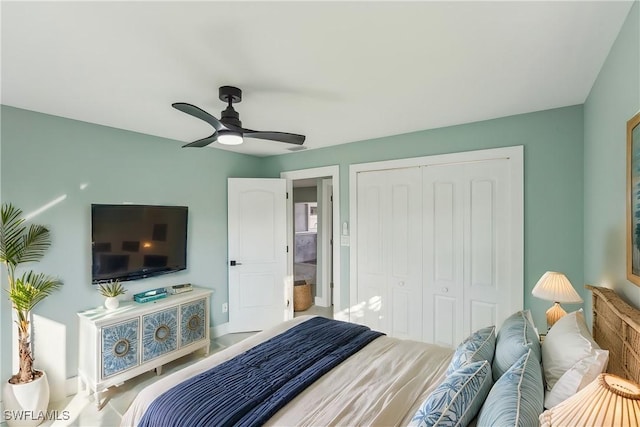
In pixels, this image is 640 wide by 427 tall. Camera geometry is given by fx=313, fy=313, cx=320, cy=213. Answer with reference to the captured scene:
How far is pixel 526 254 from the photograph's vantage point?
8.95 feet

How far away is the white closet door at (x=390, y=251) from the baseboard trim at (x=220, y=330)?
5.69 ft

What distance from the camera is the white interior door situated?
161 inches

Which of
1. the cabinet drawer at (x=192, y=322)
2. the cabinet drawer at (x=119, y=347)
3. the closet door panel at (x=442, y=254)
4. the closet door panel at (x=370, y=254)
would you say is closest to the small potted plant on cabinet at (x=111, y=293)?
the cabinet drawer at (x=119, y=347)

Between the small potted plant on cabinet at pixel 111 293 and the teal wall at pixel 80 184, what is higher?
the teal wall at pixel 80 184

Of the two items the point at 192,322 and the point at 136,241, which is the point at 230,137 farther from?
the point at 192,322

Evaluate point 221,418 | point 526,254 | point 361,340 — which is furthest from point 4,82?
point 526,254

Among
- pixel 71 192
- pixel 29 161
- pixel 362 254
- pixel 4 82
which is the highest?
pixel 4 82

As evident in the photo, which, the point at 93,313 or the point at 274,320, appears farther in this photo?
the point at 274,320

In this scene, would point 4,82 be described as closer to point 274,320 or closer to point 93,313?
point 93,313

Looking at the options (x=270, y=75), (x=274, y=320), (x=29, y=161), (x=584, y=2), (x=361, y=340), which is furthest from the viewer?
(x=274, y=320)

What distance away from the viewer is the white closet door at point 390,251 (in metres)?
3.31

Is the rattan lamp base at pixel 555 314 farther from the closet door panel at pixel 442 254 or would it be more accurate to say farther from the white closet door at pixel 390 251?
the white closet door at pixel 390 251

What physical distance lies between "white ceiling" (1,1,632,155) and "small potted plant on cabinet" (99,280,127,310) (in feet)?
5.02

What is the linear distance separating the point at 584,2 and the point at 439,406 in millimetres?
1741
